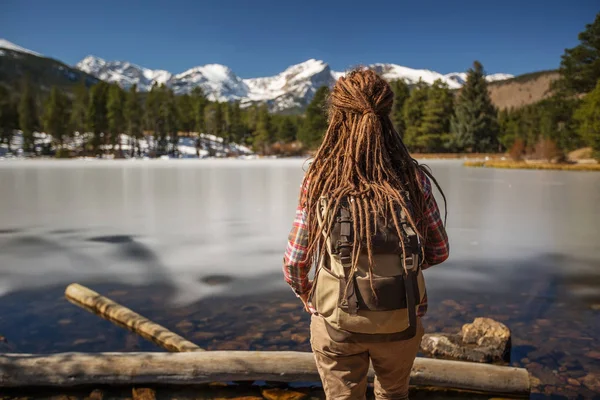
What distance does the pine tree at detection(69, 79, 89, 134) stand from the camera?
92.4m

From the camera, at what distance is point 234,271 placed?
7590mm

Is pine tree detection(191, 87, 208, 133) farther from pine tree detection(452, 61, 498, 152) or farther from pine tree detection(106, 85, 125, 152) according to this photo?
pine tree detection(452, 61, 498, 152)

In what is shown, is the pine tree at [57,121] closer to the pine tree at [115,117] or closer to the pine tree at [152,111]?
the pine tree at [115,117]

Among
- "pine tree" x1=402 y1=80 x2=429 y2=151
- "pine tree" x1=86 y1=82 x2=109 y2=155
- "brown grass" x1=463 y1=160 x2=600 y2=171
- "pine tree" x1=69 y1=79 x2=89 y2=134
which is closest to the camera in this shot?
"brown grass" x1=463 y1=160 x2=600 y2=171

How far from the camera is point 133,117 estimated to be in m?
87.9

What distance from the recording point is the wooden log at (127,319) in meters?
4.49

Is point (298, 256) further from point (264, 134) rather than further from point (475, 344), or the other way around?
point (264, 134)

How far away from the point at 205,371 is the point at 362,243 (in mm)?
2281

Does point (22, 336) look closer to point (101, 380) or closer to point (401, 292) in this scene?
point (101, 380)

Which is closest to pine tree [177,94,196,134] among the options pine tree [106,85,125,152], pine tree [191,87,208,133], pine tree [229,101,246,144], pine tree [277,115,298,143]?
pine tree [191,87,208,133]

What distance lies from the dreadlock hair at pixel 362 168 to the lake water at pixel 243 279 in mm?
2831

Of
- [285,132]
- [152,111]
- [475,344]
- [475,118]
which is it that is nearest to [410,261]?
[475,344]

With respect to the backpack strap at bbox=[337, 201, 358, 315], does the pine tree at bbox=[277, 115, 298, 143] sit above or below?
above

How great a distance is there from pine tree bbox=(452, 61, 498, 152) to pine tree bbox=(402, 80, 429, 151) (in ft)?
17.3
